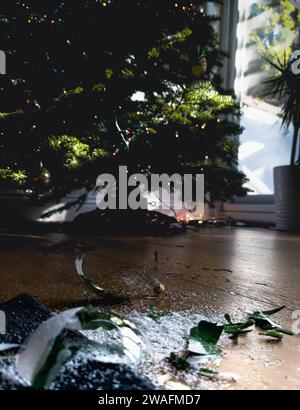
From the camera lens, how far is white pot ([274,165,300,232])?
2.29 m

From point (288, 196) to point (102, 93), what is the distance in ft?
4.81

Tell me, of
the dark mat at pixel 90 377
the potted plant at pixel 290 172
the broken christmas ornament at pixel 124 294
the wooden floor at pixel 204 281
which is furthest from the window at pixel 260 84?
the dark mat at pixel 90 377

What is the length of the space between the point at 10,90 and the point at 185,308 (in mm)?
1484

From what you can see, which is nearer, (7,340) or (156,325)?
(7,340)

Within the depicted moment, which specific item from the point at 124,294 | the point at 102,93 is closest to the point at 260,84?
the point at 102,93

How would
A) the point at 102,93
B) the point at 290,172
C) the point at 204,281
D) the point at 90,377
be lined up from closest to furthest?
1. the point at 90,377
2. the point at 204,281
3. the point at 102,93
4. the point at 290,172

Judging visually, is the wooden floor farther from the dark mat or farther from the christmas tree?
the christmas tree

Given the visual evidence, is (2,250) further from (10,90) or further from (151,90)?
(151,90)

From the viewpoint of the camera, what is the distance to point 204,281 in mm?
774

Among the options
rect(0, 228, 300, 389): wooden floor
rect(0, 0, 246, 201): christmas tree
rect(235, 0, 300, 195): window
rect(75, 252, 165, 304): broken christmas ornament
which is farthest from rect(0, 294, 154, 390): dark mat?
rect(235, 0, 300, 195): window

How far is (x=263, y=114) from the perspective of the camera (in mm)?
3266

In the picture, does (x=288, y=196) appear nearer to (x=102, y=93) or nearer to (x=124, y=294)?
(x=102, y=93)

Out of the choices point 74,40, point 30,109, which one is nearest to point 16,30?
point 74,40

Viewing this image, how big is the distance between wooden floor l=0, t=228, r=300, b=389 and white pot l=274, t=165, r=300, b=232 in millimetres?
1080
